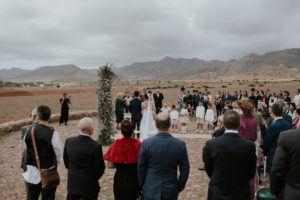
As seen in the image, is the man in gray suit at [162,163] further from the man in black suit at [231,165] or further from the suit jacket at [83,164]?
the suit jacket at [83,164]

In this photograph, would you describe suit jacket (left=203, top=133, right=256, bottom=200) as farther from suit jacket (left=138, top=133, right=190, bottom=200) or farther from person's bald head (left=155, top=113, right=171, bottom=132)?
person's bald head (left=155, top=113, right=171, bottom=132)

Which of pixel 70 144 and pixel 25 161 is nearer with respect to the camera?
pixel 70 144

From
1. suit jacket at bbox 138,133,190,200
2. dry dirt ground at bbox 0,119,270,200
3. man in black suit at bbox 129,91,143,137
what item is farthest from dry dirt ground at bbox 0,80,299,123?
suit jacket at bbox 138,133,190,200

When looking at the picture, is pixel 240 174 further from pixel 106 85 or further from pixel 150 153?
pixel 106 85

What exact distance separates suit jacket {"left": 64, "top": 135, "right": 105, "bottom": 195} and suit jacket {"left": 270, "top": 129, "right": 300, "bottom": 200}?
7.79 feet

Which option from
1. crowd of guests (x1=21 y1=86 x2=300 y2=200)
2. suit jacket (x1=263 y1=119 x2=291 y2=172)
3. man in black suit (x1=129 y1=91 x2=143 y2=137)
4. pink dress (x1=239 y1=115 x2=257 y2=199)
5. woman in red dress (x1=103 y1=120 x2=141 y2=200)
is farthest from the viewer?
man in black suit (x1=129 y1=91 x2=143 y2=137)

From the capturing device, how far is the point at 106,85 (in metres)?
9.46

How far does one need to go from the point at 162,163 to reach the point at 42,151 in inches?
78.3

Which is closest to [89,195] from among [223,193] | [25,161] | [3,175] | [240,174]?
[25,161]

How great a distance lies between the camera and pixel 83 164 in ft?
11.2

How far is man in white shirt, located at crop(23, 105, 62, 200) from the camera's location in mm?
3734

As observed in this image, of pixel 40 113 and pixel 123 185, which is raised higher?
pixel 40 113

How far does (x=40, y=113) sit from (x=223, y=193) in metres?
2.97

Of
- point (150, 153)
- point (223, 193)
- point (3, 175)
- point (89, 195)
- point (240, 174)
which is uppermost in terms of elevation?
point (150, 153)
